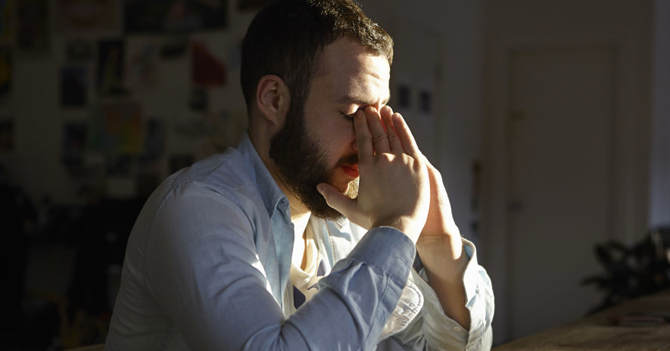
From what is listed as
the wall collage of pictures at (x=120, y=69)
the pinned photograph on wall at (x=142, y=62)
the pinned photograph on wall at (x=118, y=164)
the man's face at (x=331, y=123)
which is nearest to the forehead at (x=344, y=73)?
the man's face at (x=331, y=123)

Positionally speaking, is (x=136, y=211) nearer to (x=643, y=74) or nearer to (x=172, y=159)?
(x=172, y=159)

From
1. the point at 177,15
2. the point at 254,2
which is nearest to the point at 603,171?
the point at 254,2

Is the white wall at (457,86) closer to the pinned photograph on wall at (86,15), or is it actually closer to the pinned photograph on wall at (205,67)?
the pinned photograph on wall at (205,67)

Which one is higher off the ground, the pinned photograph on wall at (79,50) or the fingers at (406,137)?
the pinned photograph on wall at (79,50)

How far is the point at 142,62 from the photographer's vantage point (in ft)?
12.9

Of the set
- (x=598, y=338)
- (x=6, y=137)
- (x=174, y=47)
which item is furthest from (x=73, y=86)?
(x=598, y=338)

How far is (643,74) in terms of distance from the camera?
15.8 ft

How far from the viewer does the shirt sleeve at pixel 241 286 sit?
2.69ft

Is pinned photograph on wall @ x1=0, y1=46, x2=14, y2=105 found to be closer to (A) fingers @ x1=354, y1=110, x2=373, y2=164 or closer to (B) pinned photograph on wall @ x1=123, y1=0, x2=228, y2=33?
(B) pinned photograph on wall @ x1=123, y1=0, x2=228, y2=33

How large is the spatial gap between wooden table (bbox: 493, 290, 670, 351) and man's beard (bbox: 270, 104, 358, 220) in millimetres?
407

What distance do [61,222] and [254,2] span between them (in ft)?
5.46

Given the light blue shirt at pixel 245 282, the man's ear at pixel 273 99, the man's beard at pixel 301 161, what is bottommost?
the light blue shirt at pixel 245 282

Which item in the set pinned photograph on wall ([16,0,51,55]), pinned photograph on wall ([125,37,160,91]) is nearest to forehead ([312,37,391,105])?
pinned photograph on wall ([125,37,160,91])

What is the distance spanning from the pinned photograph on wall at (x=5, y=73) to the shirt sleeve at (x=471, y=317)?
389cm
